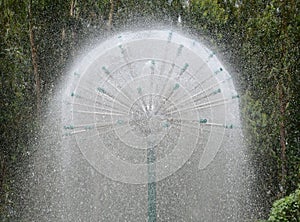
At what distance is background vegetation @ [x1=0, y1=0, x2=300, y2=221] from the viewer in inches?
258

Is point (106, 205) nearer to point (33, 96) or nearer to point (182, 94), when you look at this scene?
point (33, 96)

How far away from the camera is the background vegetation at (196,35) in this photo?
655cm

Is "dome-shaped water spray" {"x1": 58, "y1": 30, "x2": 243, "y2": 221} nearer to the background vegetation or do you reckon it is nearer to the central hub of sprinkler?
the central hub of sprinkler

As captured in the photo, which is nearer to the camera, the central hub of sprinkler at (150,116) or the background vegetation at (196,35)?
the central hub of sprinkler at (150,116)

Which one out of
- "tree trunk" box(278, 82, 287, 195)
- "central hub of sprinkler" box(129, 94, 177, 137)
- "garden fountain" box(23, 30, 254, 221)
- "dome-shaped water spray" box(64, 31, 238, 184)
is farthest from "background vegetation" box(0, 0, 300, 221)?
"central hub of sprinkler" box(129, 94, 177, 137)

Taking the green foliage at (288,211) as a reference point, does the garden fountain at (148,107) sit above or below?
above

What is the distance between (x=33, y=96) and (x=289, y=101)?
2686mm

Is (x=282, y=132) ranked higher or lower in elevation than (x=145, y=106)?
lower

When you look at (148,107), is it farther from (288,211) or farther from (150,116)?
(288,211)

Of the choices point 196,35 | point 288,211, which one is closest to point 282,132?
point 196,35

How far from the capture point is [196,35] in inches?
273

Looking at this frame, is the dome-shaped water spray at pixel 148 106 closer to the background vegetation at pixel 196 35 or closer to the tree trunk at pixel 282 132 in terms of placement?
the background vegetation at pixel 196 35

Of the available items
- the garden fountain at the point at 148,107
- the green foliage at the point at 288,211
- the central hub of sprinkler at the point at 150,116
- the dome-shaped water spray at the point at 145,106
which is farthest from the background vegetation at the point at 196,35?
the central hub of sprinkler at the point at 150,116

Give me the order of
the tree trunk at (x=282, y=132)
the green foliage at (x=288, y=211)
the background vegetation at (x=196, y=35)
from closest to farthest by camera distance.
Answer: the green foliage at (x=288, y=211) → the background vegetation at (x=196, y=35) → the tree trunk at (x=282, y=132)
